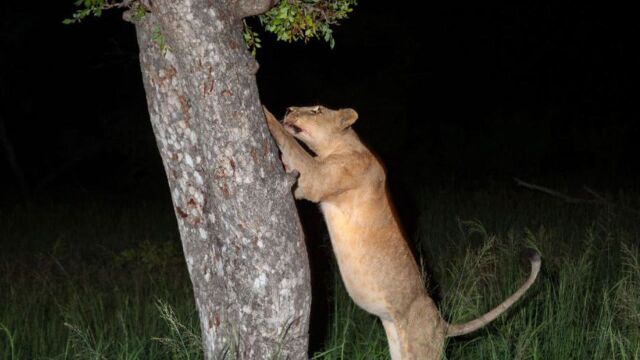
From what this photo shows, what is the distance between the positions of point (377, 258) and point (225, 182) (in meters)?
1.33

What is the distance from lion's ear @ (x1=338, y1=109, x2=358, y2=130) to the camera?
5578 mm

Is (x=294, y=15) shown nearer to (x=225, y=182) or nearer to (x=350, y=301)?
(x=225, y=182)

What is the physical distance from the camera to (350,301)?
665 cm

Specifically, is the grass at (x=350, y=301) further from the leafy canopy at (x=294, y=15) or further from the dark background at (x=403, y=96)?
the dark background at (x=403, y=96)

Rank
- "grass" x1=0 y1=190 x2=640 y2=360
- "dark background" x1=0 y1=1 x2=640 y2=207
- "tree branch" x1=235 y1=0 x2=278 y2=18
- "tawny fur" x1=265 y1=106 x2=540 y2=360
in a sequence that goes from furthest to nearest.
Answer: "dark background" x1=0 y1=1 x2=640 y2=207
"grass" x1=0 y1=190 x2=640 y2=360
"tawny fur" x1=265 y1=106 x2=540 y2=360
"tree branch" x1=235 y1=0 x2=278 y2=18

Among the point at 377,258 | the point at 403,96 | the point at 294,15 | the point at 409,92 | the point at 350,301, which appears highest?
the point at 294,15

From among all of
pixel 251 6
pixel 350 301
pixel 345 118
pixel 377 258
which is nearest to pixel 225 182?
pixel 251 6

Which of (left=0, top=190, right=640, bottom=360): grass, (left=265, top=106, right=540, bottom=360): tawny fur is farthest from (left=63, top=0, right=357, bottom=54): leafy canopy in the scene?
(left=0, top=190, right=640, bottom=360): grass

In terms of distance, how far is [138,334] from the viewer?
605cm

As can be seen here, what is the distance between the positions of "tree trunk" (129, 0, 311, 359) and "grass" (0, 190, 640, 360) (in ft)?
1.00

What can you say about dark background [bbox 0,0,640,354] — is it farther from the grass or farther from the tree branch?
the tree branch

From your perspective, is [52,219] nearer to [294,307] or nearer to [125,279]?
[125,279]

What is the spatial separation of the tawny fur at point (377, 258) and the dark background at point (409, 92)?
906 cm

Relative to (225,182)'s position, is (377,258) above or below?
below
